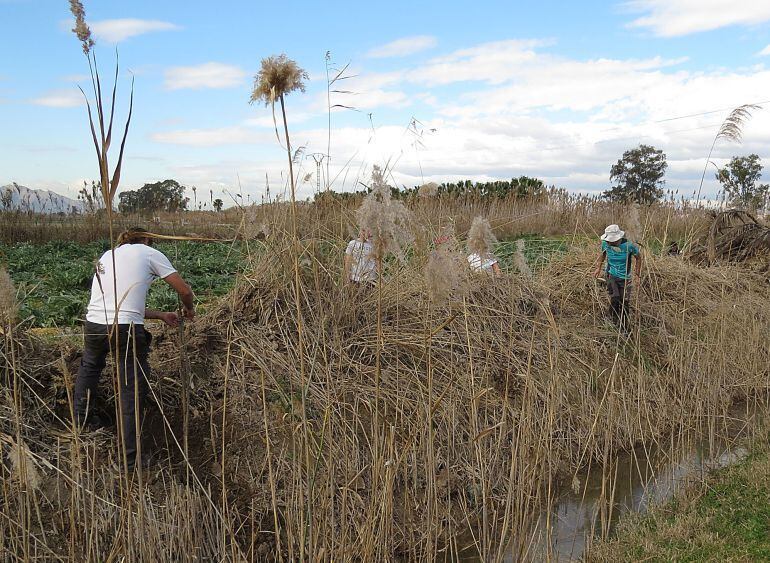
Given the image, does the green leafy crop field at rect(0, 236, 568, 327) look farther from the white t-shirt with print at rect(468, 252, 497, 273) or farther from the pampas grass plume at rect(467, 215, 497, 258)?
the pampas grass plume at rect(467, 215, 497, 258)

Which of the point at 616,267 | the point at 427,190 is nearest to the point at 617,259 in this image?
the point at 616,267

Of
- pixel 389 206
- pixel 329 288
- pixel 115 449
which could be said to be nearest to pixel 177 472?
pixel 115 449

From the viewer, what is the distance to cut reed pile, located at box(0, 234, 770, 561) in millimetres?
3387

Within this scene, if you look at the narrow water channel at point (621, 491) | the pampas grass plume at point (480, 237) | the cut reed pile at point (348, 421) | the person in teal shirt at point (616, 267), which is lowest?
the narrow water channel at point (621, 491)

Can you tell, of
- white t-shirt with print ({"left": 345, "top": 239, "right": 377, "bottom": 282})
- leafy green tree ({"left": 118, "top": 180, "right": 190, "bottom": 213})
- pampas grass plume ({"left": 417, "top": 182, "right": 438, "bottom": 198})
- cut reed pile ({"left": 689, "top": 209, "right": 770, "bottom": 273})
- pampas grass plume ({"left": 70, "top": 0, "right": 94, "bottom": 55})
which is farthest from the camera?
leafy green tree ({"left": 118, "top": 180, "right": 190, "bottom": 213})

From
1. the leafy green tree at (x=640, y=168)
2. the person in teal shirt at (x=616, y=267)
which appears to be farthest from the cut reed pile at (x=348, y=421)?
the leafy green tree at (x=640, y=168)

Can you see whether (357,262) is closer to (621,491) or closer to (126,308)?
(126,308)

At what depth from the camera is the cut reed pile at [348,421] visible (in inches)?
133

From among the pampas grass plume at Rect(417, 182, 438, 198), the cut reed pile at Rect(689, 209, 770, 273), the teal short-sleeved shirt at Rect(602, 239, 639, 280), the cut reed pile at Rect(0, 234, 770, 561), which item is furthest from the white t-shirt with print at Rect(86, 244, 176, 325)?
the cut reed pile at Rect(689, 209, 770, 273)

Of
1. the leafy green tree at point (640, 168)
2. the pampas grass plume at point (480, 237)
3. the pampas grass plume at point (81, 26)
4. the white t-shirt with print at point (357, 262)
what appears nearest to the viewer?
the pampas grass plume at point (81, 26)

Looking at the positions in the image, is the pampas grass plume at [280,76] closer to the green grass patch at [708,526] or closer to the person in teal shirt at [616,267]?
the green grass patch at [708,526]

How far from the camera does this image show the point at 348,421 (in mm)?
4500

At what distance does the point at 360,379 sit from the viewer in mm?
4863

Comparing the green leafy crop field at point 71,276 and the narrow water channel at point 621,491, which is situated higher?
the green leafy crop field at point 71,276
